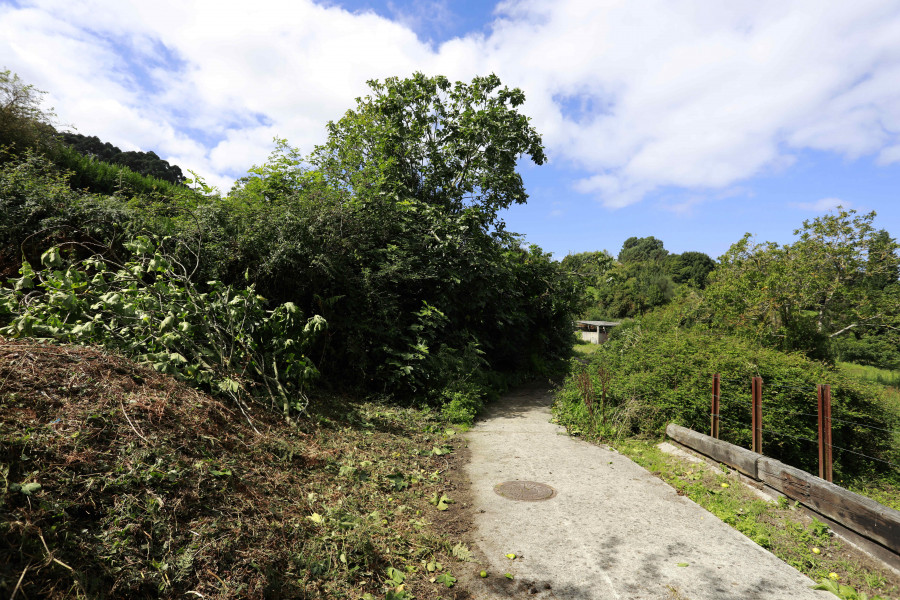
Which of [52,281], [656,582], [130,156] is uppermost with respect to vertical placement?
[130,156]

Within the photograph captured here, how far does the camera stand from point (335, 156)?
555 inches

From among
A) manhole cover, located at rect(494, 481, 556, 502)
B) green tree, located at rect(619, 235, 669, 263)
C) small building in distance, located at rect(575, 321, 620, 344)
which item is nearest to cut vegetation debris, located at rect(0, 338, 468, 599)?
manhole cover, located at rect(494, 481, 556, 502)

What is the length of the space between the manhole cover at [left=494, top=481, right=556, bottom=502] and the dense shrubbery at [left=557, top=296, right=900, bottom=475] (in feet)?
8.37

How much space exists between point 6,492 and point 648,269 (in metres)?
71.5

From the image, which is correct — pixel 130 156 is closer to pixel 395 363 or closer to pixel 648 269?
pixel 395 363

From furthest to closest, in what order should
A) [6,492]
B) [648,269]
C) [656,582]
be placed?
[648,269], [656,582], [6,492]

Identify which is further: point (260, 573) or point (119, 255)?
point (119, 255)

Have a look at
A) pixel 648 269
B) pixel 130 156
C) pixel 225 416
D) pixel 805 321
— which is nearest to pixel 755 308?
pixel 805 321

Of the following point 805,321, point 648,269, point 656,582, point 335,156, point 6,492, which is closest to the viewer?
point 6,492

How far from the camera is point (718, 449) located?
5.64 m

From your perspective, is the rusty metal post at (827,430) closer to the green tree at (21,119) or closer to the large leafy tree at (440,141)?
the large leafy tree at (440,141)

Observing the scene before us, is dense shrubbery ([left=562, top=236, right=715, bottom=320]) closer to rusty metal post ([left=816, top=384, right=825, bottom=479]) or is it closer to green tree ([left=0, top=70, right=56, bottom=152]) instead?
rusty metal post ([left=816, top=384, right=825, bottom=479])

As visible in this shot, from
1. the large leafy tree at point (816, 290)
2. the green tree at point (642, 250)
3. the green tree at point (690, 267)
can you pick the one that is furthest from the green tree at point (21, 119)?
the green tree at point (642, 250)

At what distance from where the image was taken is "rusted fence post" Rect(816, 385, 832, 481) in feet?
15.2
